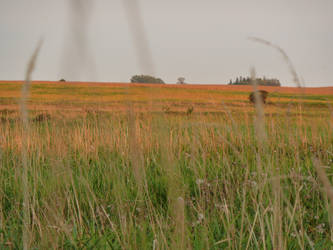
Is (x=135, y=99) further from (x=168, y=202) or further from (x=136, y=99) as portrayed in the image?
(x=168, y=202)

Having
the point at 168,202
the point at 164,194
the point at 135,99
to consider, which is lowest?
the point at 164,194

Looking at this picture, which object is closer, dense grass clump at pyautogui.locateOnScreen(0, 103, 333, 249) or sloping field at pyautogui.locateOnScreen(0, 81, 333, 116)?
sloping field at pyautogui.locateOnScreen(0, 81, 333, 116)

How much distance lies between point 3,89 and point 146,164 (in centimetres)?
3013

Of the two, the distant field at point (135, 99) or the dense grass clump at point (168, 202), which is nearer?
the distant field at point (135, 99)

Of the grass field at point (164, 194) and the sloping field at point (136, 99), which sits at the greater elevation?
the sloping field at point (136, 99)

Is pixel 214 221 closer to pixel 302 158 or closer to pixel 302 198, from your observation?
pixel 302 198

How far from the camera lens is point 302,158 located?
160 inches

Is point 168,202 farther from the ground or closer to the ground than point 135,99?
closer to the ground

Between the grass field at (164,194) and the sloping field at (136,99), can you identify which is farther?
the grass field at (164,194)

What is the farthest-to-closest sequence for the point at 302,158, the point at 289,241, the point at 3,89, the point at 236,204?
the point at 3,89
the point at 302,158
the point at 236,204
the point at 289,241

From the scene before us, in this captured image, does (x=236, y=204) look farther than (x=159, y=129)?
Yes

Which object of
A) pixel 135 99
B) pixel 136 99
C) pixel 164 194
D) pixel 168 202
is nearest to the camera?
pixel 135 99

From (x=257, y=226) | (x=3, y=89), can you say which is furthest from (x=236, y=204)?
(x=3, y=89)

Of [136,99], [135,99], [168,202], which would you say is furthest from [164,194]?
[135,99]
